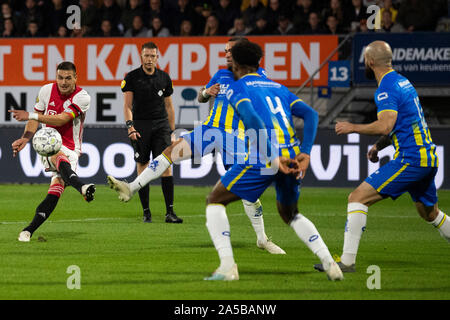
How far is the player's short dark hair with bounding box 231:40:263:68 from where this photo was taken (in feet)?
21.8

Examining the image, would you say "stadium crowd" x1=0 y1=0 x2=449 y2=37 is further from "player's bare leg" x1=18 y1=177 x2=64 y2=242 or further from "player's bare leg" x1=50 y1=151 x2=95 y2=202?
"player's bare leg" x1=18 y1=177 x2=64 y2=242

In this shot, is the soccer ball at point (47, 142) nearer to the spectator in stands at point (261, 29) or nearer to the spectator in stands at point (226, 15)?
the spectator in stands at point (261, 29)

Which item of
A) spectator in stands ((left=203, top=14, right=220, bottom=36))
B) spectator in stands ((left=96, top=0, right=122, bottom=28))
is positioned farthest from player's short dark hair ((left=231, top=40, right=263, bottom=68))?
spectator in stands ((left=96, top=0, right=122, bottom=28))

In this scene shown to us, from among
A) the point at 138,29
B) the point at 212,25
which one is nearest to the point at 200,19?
the point at 212,25

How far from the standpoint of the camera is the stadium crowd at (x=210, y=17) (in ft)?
62.5

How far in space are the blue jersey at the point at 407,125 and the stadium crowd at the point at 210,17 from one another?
1178 cm

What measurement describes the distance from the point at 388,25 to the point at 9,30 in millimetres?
9605

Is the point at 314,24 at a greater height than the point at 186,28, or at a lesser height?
greater

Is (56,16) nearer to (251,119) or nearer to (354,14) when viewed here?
(354,14)

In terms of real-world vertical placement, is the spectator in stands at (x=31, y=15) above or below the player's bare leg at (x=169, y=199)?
above

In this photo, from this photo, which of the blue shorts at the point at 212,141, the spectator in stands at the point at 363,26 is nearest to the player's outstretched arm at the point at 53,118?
the blue shorts at the point at 212,141

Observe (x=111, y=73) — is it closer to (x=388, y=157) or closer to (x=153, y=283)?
(x=388, y=157)

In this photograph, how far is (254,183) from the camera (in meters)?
6.67

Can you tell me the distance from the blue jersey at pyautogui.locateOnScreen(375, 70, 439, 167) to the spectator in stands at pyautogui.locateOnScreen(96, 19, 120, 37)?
14483mm
